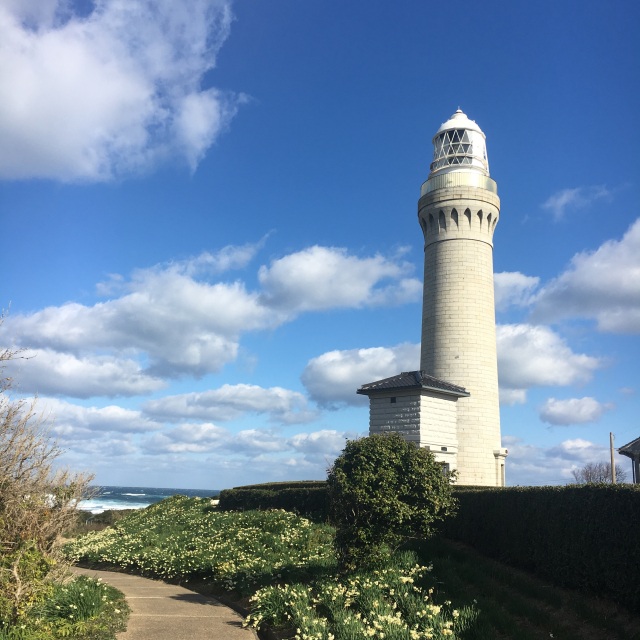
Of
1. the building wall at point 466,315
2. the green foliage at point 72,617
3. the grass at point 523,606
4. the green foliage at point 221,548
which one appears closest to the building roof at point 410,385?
the building wall at point 466,315

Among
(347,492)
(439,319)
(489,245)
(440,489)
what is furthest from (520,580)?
(489,245)

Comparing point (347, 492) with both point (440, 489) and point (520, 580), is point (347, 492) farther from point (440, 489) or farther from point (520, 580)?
point (520, 580)

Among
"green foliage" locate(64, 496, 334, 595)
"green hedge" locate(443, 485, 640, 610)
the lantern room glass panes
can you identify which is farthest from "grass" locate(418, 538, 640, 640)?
the lantern room glass panes

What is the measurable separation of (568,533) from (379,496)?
164 inches

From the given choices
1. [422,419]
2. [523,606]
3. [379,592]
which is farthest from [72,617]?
[422,419]

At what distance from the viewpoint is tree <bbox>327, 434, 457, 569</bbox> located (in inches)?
512

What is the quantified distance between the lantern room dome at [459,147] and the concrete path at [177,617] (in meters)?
25.8

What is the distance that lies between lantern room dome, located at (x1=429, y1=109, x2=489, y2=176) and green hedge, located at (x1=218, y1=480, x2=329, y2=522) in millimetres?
18951

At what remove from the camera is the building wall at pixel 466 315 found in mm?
30453

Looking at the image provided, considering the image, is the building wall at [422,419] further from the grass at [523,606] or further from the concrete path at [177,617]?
the concrete path at [177,617]

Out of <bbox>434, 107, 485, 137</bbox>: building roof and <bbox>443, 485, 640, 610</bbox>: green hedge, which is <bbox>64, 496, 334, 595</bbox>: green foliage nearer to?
<bbox>443, 485, 640, 610</bbox>: green hedge

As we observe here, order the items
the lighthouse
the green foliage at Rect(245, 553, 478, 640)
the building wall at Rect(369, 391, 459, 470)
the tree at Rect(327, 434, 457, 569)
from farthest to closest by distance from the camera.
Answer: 1. the lighthouse
2. the building wall at Rect(369, 391, 459, 470)
3. the tree at Rect(327, 434, 457, 569)
4. the green foliage at Rect(245, 553, 478, 640)

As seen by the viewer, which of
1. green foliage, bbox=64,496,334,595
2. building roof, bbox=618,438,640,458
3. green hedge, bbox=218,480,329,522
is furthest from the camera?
building roof, bbox=618,438,640,458

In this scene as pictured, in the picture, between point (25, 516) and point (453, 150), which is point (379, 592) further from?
point (453, 150)
